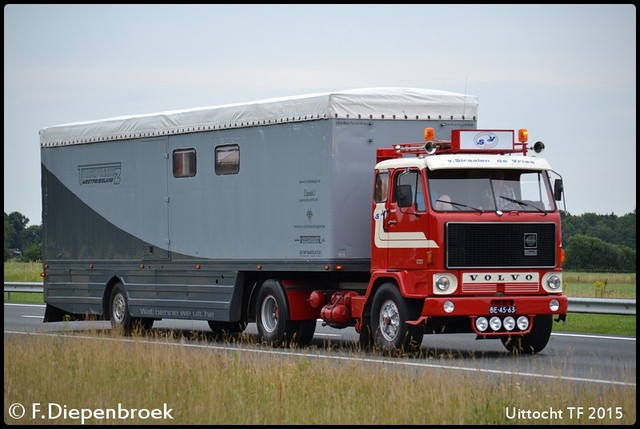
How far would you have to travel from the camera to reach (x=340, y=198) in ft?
66.2

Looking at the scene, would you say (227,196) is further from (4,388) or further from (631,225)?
(631,225)

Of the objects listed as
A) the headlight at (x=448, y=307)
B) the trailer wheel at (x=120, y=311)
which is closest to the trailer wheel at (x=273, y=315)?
the headlight at (x=448, y=307)

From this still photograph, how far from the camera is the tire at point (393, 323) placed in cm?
1884

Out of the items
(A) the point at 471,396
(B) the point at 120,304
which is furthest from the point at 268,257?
(A) the point at 471,396

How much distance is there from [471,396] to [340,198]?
7856mm

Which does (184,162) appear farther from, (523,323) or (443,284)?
(523,323)

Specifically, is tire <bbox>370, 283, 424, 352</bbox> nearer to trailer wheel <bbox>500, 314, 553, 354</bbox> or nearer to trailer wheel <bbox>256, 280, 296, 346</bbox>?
trailer wheel <bbox>500, 314, 553, 354</bbox>

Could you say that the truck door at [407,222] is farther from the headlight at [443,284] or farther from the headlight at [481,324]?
the headlight at [481,324]

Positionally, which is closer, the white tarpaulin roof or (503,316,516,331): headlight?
(503,316,516,331): headlight

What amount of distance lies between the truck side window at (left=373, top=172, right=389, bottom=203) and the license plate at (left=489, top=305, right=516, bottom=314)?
7.19ft

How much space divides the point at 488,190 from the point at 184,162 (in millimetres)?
6187

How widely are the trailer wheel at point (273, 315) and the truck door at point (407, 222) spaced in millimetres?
2327

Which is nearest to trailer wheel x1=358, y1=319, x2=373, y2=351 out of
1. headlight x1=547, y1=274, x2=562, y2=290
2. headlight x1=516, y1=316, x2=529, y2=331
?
headlight x1=516, y1=316, x2=529, y2=331

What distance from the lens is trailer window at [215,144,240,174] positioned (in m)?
22.2
